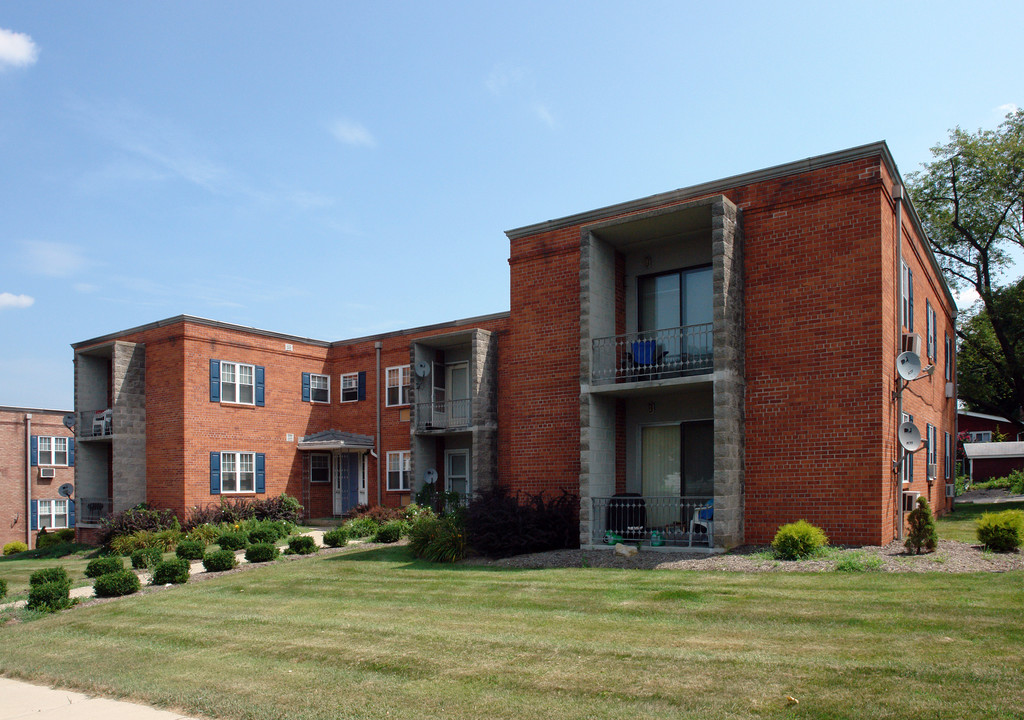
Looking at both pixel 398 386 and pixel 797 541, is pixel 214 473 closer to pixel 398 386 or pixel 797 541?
pixel 398 386

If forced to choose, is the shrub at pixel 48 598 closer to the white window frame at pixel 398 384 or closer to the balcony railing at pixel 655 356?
the balcony railing at pixel 655 356

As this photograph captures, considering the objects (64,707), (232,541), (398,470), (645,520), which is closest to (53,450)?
(398,470)

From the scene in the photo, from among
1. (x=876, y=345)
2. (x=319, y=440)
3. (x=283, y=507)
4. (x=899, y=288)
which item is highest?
(x=899, y=288)

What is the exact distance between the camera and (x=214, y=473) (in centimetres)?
2722

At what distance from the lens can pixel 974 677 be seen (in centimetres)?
619

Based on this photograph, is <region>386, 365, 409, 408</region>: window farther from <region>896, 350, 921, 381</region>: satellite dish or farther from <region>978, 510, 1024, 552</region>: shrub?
<region>978, 510, 1024, 552</region>: shrub

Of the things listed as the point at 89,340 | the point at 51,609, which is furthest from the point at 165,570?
the point at 89,340

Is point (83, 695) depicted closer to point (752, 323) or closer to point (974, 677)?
point (974, 677)

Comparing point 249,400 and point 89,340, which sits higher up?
point 89,340

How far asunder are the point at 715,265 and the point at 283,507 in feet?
63.4

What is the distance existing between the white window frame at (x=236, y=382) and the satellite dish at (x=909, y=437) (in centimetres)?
2211

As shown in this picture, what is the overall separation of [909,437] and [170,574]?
45.8 ft

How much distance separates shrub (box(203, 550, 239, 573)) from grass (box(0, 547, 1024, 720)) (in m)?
3.88

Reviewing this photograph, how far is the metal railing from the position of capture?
15000 mm
